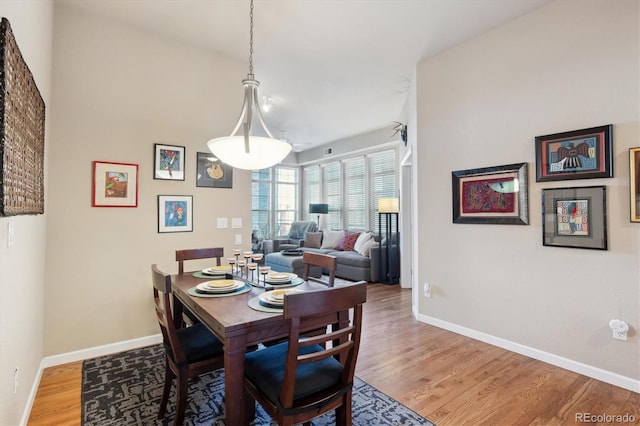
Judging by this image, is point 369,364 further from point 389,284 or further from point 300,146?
point 300,146

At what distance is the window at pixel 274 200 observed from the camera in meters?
8.24

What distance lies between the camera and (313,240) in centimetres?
686

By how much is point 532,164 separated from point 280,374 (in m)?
2.67

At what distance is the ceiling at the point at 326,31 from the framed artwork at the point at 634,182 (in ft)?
4.69

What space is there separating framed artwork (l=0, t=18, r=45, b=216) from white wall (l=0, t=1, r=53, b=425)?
104 millimetres

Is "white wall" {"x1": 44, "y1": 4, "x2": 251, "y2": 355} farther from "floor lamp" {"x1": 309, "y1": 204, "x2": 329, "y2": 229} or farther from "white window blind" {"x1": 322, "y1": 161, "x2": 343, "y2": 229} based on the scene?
"white window blind" {"x1": 322, "y1": 161, "x2": 343, "y2": 229}

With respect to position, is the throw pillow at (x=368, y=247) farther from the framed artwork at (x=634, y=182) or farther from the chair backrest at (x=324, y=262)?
the framed artwork at (x=634, y=182)

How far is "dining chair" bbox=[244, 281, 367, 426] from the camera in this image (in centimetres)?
125

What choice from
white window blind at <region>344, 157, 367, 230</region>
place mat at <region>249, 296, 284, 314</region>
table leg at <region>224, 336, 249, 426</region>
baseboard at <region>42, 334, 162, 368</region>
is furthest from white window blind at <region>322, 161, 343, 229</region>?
table leg at <region>224, 336, 249, 426</region>

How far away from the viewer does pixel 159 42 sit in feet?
9.96

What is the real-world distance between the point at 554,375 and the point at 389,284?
306 cm

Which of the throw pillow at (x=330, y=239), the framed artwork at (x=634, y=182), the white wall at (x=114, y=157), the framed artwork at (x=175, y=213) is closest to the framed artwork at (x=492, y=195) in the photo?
the framed artwork at (x=634, y=182)

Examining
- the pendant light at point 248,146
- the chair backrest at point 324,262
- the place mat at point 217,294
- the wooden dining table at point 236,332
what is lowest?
the wooden dining table at point 236,332

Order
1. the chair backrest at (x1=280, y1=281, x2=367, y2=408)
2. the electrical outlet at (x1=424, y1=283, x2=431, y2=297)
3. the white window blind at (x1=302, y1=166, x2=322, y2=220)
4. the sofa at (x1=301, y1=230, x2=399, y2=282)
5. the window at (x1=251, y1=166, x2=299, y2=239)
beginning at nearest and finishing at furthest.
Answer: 1. the chair backrest at (x1=280, y1=281, x2=367, y2=408)
2. the electrical outlet at (x1=424, y1=283, x2=431, y2=297)
3. the sofa at (x1=301, y1=230, x2=399, y2=282)
4. the window at (x1=251, y1=166, x2=299, y2=239)
5. the white window blind at (x1=302, y1=166, x2=322, y2=220)
